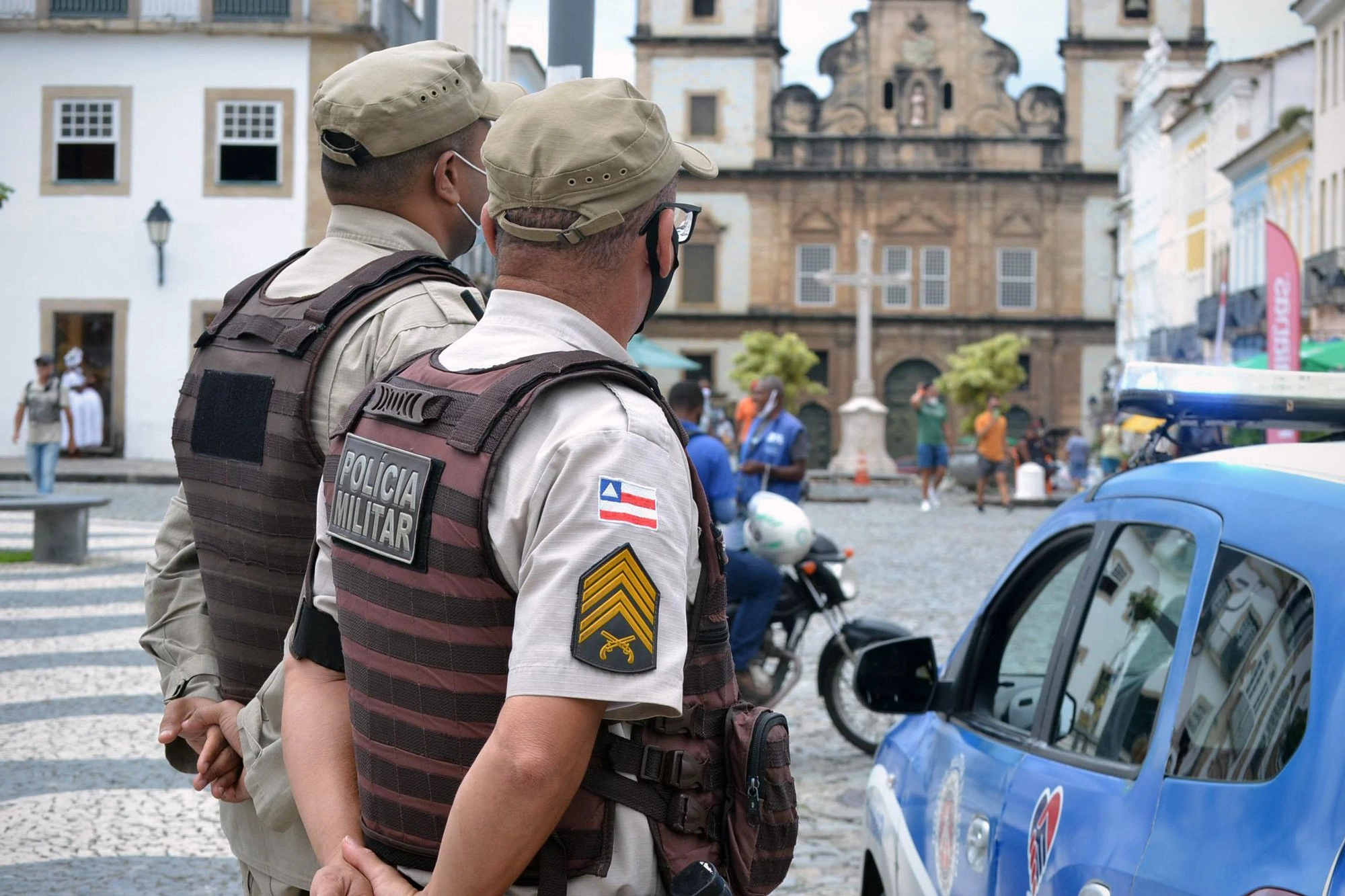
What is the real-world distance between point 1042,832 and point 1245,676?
0.55 m

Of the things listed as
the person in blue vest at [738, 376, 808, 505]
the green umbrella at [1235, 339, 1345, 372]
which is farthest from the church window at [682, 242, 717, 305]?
the person in blue vest at [738, 376, 808, 505]

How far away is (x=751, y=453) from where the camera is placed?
39.3 feet

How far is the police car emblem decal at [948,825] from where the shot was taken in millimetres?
3259

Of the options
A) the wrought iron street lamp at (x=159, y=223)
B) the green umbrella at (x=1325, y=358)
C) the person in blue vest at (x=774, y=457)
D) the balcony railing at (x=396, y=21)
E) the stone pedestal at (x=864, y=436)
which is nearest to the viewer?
the person in blue vest at (x=774, y=457)

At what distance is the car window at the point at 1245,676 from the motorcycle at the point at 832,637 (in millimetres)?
5579

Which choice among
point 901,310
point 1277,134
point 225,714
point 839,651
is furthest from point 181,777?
point 901,310

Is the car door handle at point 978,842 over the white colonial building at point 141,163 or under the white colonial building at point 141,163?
under

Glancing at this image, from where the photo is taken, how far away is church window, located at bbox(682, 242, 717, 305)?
219 feet

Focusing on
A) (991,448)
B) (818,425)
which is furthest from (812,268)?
(991,448)

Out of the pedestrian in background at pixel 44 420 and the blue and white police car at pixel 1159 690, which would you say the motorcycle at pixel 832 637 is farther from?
the pedestrian in background at pixel 44 420

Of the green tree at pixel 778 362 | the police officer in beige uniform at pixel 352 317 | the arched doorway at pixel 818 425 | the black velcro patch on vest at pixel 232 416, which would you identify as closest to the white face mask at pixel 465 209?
the police officer in beige uniform at pixel 352 317

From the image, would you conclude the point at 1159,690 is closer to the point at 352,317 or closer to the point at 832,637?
the point at 352,317

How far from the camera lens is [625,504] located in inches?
75.4

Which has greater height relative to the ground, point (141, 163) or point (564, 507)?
point (141, 163)
